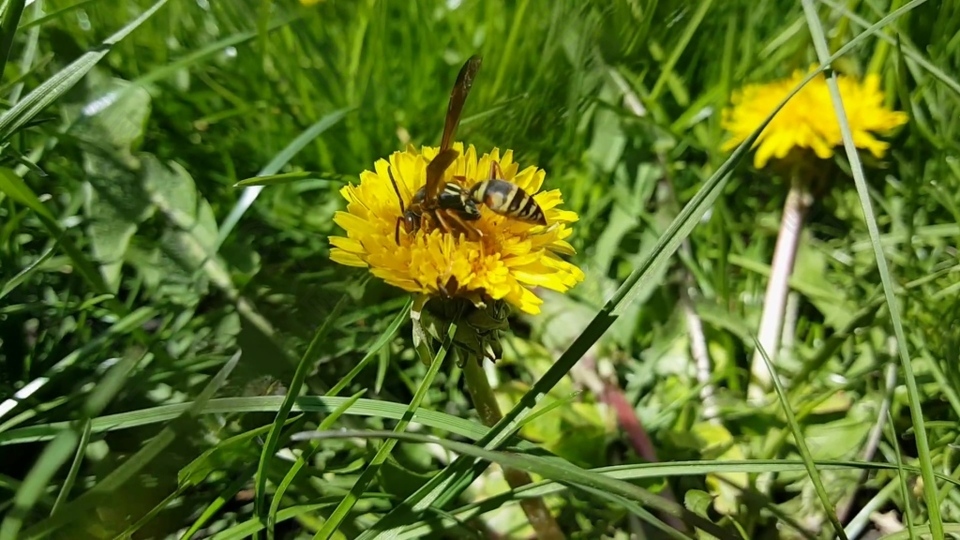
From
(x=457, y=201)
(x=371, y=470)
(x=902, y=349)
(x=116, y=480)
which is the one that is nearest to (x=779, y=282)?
(x=902, y=349)

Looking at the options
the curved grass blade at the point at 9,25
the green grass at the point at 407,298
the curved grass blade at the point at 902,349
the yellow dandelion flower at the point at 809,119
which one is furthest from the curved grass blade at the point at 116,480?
the yellow dandelion flower at the point at 809,119

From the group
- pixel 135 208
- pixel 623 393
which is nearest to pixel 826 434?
pixel 623 393

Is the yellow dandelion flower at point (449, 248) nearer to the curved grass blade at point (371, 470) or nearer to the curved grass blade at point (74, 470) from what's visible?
the curved grass blade at point (371, 470)

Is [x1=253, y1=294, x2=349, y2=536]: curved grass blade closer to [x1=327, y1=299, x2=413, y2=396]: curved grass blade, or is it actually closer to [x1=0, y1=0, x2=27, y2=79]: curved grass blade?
[x1=327, y1=299, x2=413, y2=396]: curved grass blade

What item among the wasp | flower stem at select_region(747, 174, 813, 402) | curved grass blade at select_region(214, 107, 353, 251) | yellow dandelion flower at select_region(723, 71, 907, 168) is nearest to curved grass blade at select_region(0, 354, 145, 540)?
the wasp

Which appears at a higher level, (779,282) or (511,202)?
(511,202)

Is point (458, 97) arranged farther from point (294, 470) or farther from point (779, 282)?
point (779, 282)

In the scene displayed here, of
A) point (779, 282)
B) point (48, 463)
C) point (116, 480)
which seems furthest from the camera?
point (779, 282)
